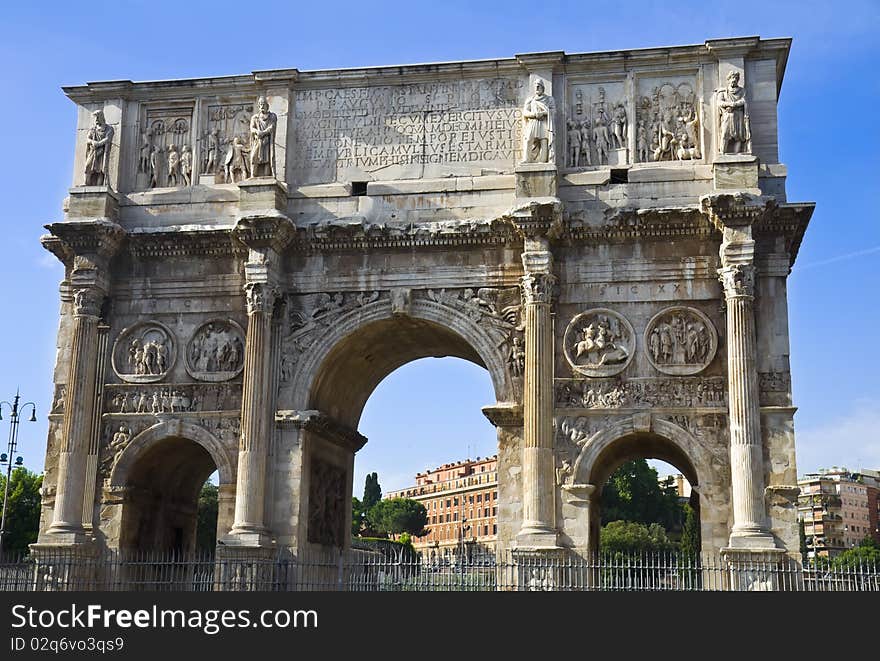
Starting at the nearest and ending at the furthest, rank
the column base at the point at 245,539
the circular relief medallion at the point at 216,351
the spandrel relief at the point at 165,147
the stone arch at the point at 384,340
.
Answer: the column base at the point at 245,539 < the stone arch at the point at 384,340 < the circular relief medallion at the point at 216,351 < the spandrel relief at the point at 165,147

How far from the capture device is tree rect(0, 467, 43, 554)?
128 feet

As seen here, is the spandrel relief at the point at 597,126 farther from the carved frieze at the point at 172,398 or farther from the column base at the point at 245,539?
the column base at the point at 245,539

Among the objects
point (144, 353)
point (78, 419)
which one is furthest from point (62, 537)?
point (144, 353)

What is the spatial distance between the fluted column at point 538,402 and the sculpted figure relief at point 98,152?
774cm

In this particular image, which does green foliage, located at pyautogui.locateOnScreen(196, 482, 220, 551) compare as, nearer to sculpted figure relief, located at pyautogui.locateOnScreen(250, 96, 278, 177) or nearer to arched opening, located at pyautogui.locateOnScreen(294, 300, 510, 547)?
arched opening, located at pyautogui.locateOnScreen(294, 300, 510, 547)

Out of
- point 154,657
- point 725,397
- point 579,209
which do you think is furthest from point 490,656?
point 579,209

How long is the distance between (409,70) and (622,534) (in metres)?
38.7

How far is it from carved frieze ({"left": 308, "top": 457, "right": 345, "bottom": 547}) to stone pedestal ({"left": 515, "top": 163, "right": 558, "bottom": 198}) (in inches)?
230

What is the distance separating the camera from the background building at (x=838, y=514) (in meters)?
87.8

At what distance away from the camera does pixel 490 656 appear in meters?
13.4

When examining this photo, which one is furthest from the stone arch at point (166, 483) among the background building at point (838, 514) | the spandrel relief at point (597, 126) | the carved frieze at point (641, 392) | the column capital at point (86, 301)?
the background building at point (838, 514)

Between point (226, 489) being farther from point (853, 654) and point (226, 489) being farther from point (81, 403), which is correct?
point (853, 654)

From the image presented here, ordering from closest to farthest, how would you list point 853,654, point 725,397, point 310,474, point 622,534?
1. point 853,654
2. point 725,397
3. point 310,474
4. point 622,534

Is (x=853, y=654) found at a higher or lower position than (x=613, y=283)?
lower
